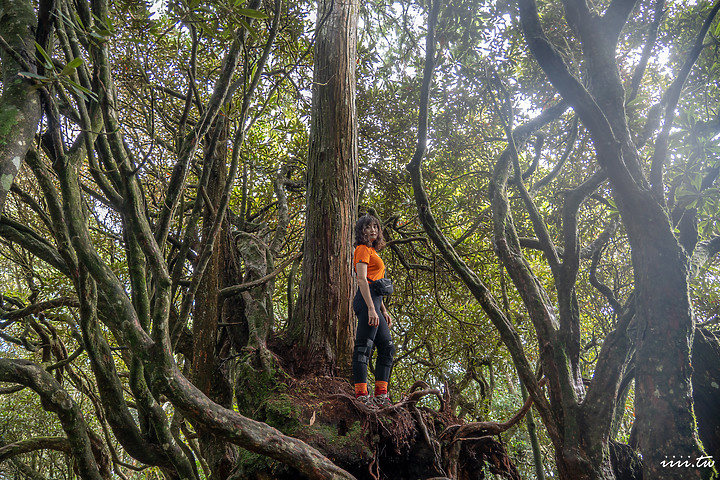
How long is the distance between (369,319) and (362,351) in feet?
0.97

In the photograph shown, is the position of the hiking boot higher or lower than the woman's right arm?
lower

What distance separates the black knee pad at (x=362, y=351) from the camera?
369 centimetres

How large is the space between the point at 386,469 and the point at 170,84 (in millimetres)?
4765

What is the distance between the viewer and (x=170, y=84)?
4934 mm

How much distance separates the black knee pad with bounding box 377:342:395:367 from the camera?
4145 mm

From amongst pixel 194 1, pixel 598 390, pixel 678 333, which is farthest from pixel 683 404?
pixel 194 1

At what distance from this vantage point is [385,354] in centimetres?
418

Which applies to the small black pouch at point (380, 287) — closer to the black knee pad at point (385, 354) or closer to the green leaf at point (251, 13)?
the black knee pad at point (385, 354)

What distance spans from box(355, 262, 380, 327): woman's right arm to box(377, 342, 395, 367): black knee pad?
0.47 m

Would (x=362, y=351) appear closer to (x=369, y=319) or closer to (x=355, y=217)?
(x=369, y=319)

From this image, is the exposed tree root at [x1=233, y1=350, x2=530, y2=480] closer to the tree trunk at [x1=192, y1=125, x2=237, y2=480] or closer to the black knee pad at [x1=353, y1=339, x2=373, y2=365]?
the black knee pad at [x1=353, y1=339, x2=373, y2=365]

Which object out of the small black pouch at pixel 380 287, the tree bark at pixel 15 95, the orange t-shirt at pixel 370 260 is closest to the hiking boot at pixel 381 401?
the small black pouch at pixel 380 287

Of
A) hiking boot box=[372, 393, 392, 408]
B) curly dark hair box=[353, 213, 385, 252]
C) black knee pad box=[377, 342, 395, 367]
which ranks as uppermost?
curly dark hair box=[353, 213, 385, 252]

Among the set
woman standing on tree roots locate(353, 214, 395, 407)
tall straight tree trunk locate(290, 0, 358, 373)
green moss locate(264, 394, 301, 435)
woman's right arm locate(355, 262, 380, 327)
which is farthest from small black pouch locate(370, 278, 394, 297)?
green moss locate(264, 394, 301, 435)
